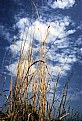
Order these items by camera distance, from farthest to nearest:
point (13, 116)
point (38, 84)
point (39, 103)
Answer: point (38, 84) → point (39, 103) → point (13, 116)

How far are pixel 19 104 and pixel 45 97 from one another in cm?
28

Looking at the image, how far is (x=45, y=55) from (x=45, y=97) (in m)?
0.48

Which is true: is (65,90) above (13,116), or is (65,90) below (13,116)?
above

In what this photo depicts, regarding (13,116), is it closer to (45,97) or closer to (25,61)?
(45,97)

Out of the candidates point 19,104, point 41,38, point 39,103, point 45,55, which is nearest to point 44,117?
point 39,103

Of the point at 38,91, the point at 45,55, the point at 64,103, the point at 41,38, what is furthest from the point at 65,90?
the point at 41,38

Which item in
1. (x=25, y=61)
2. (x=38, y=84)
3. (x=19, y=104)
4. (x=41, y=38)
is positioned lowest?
(x=19, y=104)

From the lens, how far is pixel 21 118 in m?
2.16

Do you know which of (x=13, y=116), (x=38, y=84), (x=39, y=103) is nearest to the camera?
(x=13, y=116)

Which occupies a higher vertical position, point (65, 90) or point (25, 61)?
point (25, 61)

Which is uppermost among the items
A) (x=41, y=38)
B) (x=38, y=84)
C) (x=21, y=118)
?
(x=41, y=38)

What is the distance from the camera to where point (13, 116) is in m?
2.05

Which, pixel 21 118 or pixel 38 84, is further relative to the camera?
pixel 38 84

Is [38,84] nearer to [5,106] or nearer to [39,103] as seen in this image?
[39,103]
